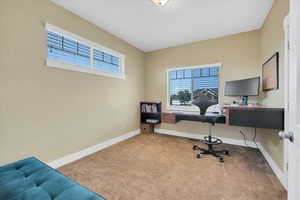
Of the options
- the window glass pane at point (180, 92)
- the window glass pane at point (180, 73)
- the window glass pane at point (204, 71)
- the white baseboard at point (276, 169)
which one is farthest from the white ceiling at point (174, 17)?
the white baseboard at point (276, 169)

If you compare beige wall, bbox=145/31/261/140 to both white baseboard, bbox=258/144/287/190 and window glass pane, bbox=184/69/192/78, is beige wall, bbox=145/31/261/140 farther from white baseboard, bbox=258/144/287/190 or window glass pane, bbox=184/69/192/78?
white baseboard, bbox=258/144/287/190

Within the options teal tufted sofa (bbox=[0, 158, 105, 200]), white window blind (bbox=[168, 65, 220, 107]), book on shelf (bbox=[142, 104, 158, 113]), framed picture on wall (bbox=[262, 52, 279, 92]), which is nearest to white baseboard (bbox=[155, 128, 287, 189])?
book on shelf (bbox=[142, 104, 158, 113])

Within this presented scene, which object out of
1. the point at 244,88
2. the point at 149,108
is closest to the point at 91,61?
the point at 149,108

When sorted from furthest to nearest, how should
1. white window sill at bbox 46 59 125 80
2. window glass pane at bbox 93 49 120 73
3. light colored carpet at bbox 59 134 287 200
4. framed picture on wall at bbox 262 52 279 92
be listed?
1. window glass pane at bbox 93 49 120 73
2. white window sill at bbox 46 59 125 80
3. framed picture on wall at bbox 262 52 279 92
4. light colored carpet at bbox 59 134 287 200

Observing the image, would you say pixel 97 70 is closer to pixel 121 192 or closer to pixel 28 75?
pixel 28 75

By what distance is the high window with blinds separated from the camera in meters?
3.31

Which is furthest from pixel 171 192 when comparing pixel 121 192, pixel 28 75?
pixel 28 75

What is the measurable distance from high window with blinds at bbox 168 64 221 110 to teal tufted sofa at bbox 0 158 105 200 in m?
3.18

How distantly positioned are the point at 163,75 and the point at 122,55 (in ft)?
4.41

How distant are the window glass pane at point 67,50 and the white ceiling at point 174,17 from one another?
0.53 metres

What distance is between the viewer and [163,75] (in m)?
3.99

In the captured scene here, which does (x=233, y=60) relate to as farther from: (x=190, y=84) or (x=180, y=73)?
(x=180, y=73)

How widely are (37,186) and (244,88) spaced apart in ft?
10.5

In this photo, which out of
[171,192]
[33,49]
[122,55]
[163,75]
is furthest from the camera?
[163,75]
